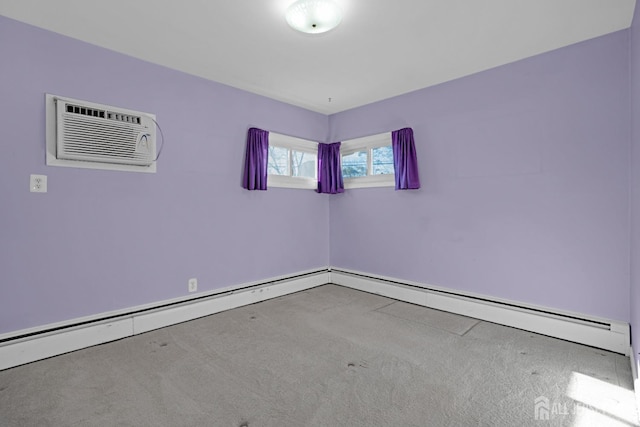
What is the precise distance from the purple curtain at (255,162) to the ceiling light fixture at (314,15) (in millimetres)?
1558

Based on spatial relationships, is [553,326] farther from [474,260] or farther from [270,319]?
[270,319]

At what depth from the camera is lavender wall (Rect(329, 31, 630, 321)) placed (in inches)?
95.5

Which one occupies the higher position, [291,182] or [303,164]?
[303,164]

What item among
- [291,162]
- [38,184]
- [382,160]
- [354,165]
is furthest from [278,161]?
[38,184]

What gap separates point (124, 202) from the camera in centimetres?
272

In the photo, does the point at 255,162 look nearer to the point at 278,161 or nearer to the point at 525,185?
the point at 278,161

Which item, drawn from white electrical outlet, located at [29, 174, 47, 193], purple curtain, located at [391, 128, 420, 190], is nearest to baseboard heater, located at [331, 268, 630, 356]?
purple curtain, located at [391, 128, 420, 190]

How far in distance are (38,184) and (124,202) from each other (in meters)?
0.57

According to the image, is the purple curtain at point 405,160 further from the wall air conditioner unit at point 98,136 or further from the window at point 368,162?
the wall air conditioner unit at point 98,136

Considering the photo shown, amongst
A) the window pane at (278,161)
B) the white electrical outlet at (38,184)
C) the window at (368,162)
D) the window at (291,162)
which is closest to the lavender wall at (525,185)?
the window at (368,162)

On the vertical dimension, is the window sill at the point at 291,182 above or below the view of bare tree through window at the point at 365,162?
below

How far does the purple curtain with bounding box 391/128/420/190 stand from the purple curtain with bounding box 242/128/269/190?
154 centimetres

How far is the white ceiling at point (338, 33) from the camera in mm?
2084

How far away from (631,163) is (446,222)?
4.89ft
